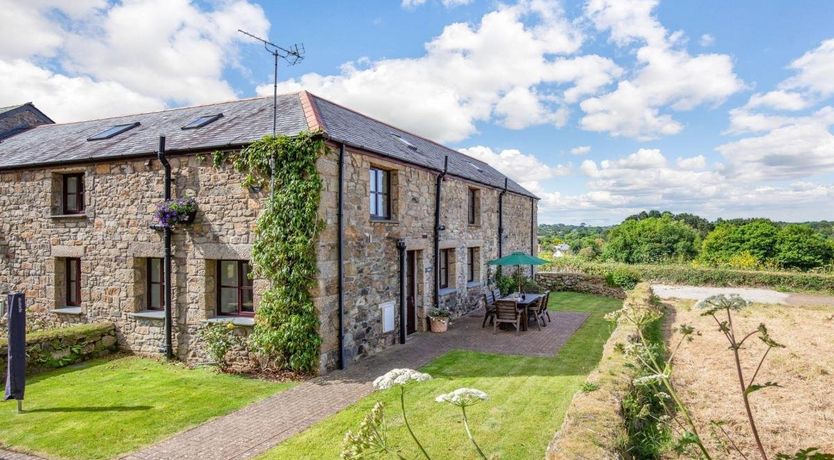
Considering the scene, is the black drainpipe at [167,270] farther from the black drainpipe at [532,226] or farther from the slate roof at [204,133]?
the black drainpipe at [532,226]

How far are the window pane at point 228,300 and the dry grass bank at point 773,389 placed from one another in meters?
8.74

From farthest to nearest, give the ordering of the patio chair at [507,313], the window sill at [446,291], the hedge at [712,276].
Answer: the hedge at [712,276] → the window sill at [446,291] → the patio chair at [507,313]

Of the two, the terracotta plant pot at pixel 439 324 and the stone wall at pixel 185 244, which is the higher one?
the stone wall at pixel 185 244

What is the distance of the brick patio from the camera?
20.5ft

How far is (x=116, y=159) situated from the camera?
10812mm

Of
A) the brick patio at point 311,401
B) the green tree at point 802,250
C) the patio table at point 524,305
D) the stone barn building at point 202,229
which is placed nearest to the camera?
the brick patio at point 311,401

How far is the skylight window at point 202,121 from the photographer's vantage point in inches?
460

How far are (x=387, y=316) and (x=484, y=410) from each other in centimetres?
451

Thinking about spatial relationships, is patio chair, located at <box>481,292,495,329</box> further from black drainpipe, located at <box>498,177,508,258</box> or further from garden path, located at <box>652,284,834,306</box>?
garden path, located at <box>652,284,834,306</box>

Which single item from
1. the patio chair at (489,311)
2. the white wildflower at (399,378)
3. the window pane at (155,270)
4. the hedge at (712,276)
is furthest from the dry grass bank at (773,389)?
the hedge at (712,276)

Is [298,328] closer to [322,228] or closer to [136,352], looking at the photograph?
[322,228]

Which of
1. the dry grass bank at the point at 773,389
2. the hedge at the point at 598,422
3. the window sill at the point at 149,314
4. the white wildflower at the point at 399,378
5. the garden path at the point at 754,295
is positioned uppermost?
the white wildflower at the point at 399,378

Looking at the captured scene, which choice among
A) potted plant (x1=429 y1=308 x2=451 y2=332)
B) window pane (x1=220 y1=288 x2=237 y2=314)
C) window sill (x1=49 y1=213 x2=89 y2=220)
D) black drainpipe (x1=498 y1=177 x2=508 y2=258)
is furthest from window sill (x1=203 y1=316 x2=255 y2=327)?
black drainpipe (x1=498 y1=177 x2=508 y2=258)

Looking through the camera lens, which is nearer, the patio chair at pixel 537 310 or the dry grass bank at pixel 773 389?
the dry grass bank at pixel 773 389
